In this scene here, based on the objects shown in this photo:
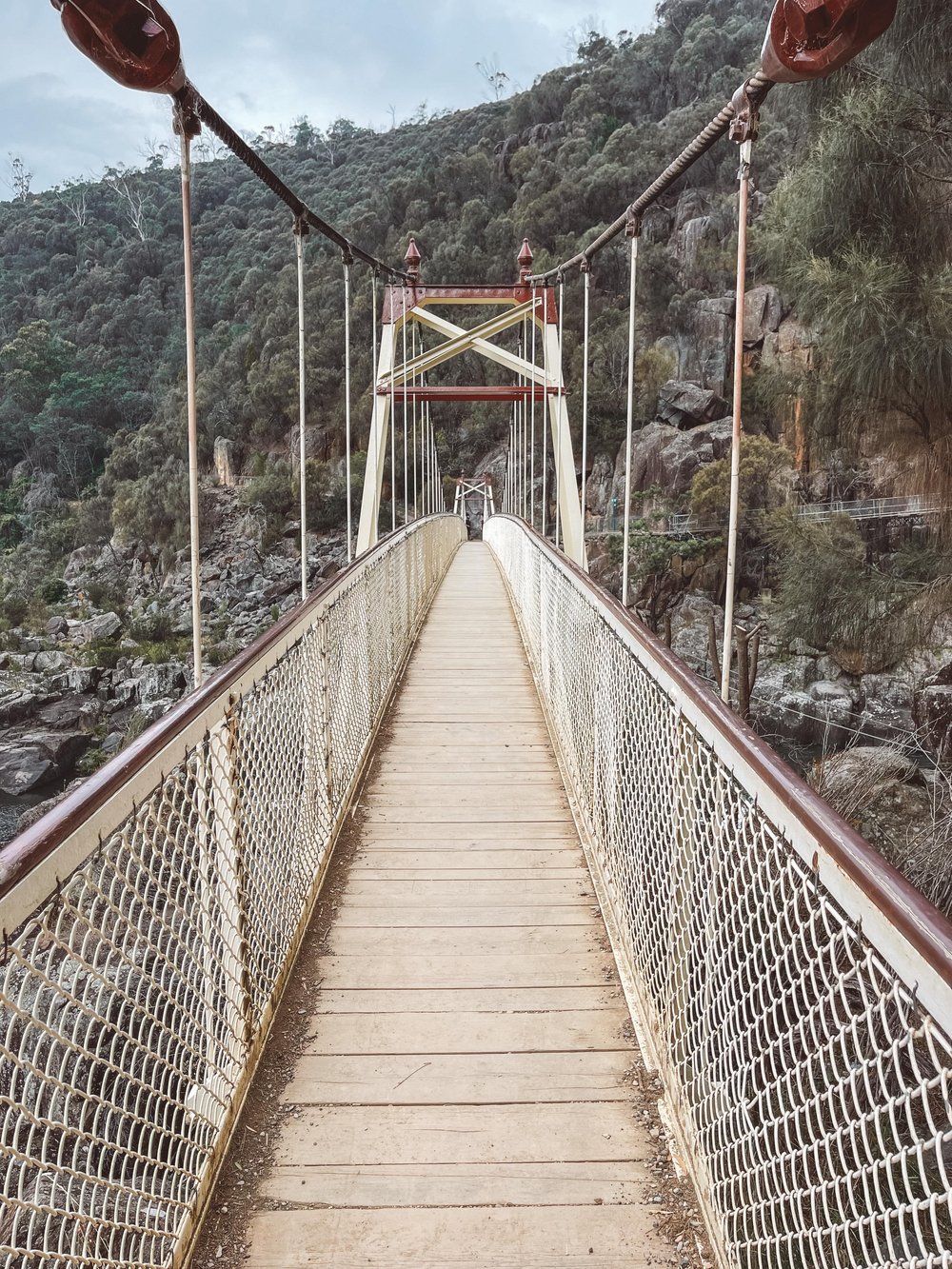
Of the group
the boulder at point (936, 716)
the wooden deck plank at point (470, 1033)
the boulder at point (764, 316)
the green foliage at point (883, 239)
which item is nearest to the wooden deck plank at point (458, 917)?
the wooden deck plank at point (470, 1033)

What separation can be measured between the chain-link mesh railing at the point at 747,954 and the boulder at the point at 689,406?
19.8 metres

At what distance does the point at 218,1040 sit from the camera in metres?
1.57

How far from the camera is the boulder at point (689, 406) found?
69.9 feet

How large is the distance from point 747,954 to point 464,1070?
72 cm

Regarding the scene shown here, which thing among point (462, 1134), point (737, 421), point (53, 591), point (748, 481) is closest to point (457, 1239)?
point (462, 1134)

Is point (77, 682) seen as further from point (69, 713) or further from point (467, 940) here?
point (467, 940)

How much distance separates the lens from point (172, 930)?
4.42 feet

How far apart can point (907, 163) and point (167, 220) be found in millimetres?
48871

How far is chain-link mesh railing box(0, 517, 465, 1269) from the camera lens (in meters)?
0.94

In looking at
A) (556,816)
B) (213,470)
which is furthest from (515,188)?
(556,816)

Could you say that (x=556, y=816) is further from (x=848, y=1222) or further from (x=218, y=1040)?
(x=848, y=1222)

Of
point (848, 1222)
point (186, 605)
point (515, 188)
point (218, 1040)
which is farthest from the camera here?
point (515, 188)

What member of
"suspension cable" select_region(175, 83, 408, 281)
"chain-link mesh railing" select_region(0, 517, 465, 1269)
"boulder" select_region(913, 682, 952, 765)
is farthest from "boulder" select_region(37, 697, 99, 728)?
"chain-link mesh railing" select_region(0, 517, 465, 1269)

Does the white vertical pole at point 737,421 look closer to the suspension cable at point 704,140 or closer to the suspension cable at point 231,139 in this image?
the suspension cable at point 704,140
